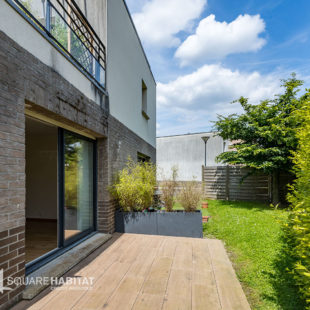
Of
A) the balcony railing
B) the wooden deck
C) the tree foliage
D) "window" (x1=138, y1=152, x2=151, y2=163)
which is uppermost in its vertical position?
the balcony railing

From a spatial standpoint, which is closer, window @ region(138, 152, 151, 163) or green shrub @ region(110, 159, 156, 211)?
green shrub @ region(110, 159, 156, 211)

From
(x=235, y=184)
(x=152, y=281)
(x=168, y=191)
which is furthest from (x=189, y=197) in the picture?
(x=235, y=184)

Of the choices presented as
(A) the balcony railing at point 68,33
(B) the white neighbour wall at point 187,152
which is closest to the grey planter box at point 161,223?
(A) the balcony railing at point 68,33

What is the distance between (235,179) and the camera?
815 centimetres

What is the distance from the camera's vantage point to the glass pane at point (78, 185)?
3227 mm

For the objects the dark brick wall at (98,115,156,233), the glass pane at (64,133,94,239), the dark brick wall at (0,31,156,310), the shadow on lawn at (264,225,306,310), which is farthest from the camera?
the dark brick wall at (98,115,156,233)

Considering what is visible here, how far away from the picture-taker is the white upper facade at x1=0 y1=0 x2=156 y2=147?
2.03m

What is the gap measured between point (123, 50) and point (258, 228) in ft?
17.5

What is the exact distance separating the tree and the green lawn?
2196 mm

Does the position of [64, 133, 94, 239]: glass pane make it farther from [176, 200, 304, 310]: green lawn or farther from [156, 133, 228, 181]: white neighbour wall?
[156, 133, 228, 181]: white neighbour wall

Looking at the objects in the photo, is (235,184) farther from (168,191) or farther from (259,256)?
(259,256)

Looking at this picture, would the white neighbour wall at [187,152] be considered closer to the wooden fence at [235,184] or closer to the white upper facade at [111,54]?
the wooden fence at [235,184]

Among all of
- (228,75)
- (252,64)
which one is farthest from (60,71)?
(228,75)

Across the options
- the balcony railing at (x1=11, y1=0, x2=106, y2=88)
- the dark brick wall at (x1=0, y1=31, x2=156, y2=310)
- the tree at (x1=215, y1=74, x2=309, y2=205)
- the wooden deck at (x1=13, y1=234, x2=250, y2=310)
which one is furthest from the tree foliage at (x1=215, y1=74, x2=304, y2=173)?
the dark brick wall at (x1=0, y1=31, x2=156, y2=310)
